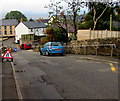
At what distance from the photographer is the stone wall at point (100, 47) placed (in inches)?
602

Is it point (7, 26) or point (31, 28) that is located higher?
point (7, 26)

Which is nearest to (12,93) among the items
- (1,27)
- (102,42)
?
(102,42)

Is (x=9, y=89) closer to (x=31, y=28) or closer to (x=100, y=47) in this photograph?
(x=100, y=47)

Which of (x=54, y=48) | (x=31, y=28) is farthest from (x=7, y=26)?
(x=54, y=48)

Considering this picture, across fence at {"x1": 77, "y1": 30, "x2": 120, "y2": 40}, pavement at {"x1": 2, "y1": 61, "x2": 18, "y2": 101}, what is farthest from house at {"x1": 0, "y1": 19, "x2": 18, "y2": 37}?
pavement at {"x1": 2, "y1": 61, "x2": 18, "y2": 101}

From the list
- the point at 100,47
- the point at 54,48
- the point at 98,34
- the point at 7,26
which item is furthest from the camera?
the point at 7,26

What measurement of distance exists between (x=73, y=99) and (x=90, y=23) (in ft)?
90.0

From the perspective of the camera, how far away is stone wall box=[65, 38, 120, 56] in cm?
1529

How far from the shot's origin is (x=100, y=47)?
17250mm

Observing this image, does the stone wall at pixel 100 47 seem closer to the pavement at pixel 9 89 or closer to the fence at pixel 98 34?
the fence at pixel 98 34

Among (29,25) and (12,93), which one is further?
(29,25)

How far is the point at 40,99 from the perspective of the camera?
5.69 meters

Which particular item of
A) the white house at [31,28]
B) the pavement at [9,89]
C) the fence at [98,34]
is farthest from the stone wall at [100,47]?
the white house at [31,28]

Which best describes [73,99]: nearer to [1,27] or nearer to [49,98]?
[49,98]
